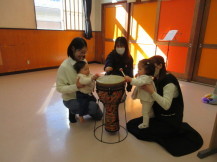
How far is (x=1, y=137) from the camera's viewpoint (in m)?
1.68

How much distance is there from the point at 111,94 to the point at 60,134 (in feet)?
2.38

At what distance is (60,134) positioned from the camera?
1.75m

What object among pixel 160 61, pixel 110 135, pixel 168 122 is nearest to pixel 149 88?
pixel 160 61

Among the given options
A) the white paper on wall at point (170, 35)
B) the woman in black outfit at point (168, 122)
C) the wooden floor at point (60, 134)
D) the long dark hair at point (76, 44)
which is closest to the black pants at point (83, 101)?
the wooden floor at point (60, 134)

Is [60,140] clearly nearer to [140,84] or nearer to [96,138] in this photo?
[96,138]

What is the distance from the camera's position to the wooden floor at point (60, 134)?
1.45 m

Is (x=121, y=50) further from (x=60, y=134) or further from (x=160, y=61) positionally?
(x=60, y=134)

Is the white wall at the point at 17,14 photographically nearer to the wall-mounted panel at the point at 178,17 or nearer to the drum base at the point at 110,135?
the wall-mounted panel at the point at 178,17

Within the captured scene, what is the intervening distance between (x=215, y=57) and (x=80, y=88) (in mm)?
2977

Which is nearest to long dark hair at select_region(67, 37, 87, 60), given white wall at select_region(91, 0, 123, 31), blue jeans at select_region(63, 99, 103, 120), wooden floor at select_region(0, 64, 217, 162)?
blue jeans at select_region(63, 99, 103, 120)

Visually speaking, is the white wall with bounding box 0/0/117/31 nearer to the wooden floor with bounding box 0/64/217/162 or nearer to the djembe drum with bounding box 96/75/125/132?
the wooden floor with bounding box 0/64/217/162

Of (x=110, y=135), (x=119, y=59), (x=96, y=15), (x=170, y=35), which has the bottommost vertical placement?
(x=110, y=135)

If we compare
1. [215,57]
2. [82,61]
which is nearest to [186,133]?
[82,61]

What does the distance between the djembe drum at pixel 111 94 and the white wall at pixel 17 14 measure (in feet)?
10.5
